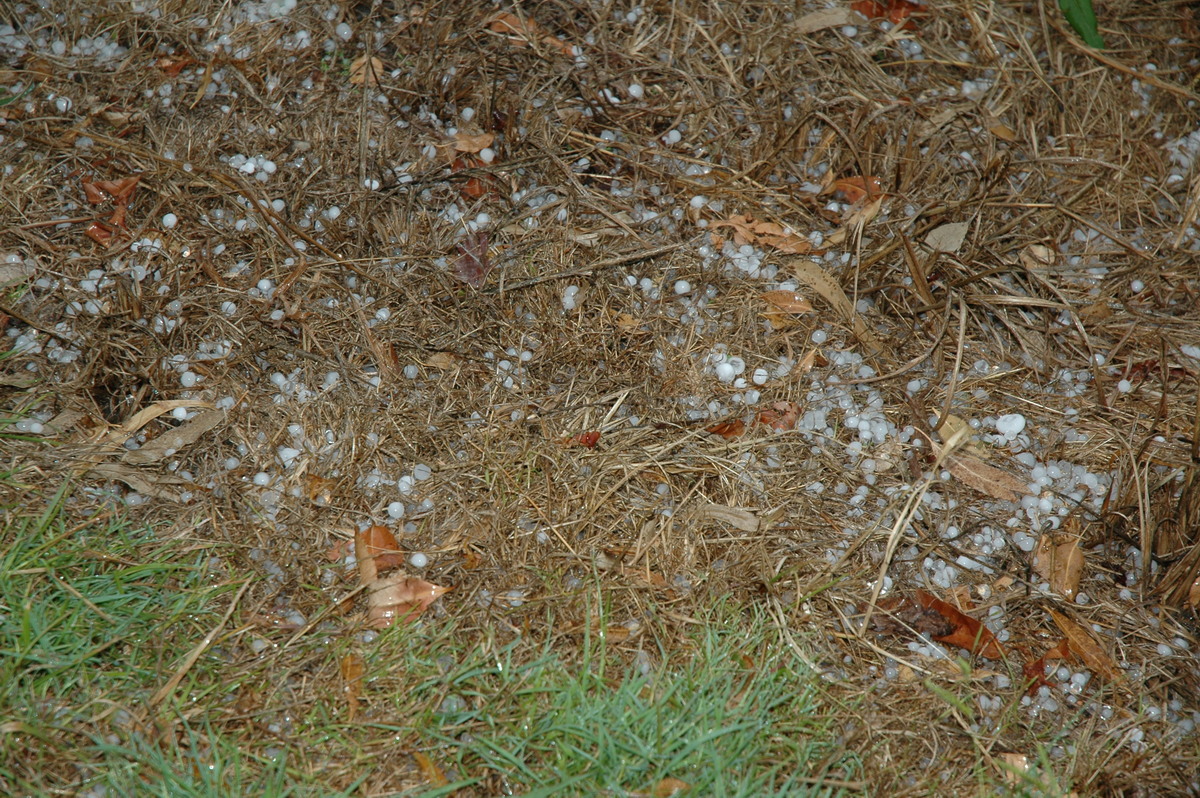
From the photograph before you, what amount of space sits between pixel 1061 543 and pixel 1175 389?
0.54 m

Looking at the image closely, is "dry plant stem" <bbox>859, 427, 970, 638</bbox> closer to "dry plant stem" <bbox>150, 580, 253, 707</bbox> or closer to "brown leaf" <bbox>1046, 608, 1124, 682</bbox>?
"brown leaf" <bbox>1046, 608, 1124, 682</bbox>

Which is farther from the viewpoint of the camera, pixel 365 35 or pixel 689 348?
pixel 365 35

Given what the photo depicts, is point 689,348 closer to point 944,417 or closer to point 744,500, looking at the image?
point 744,500

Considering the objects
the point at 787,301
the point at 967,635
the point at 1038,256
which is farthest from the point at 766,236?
the point at 967,635

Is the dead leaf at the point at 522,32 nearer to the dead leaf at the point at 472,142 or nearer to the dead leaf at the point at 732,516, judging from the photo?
the dead leaf at the point at 472,142

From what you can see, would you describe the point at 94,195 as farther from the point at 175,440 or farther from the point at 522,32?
the point at 522,32

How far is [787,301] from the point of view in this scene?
1.97 meters

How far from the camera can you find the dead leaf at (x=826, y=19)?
237 centimetres

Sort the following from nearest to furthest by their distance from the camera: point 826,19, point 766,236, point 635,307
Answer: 1. point 635,307
2. point 766,236
3. point 826,19

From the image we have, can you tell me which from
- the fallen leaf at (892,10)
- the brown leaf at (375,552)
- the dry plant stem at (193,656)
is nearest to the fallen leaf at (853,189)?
the fallen leaf at (892,10)

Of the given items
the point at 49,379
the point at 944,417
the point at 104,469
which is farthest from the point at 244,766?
the point at 944,417

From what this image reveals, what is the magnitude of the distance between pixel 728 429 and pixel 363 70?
4.83 ft

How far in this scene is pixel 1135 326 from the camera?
1950mm

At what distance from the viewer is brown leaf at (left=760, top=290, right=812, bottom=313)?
1.96 meters
